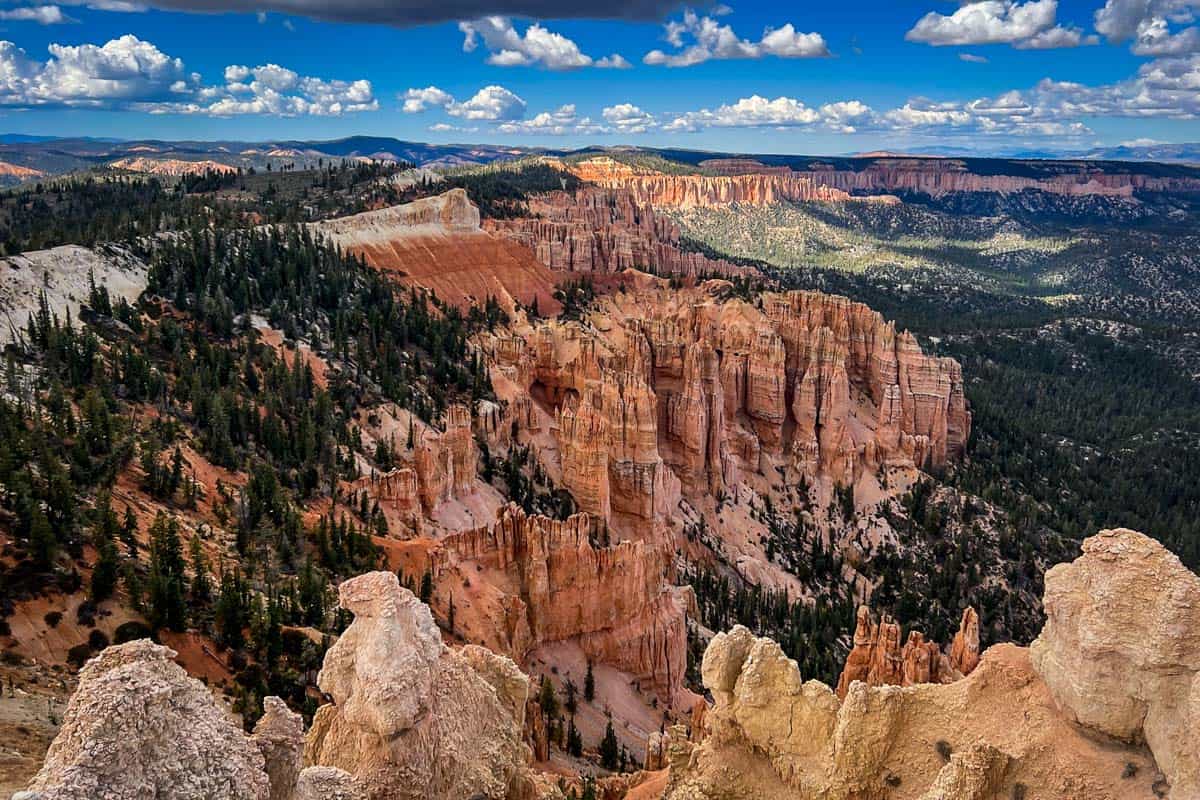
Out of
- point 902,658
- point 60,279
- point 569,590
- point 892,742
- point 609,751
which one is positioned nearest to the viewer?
point 892,742

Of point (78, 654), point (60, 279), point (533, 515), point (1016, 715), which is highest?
point (60, 279)

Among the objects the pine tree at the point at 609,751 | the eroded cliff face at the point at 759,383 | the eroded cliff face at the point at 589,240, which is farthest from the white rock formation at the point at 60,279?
the eroded cliff face at the point at 589,240

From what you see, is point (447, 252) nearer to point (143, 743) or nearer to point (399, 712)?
point (399, 712)

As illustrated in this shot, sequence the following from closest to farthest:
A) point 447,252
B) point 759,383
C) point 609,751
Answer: point 609,751, point 759,383, point 447,252

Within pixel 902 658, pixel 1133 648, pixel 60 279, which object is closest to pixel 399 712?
pixel 1133 648

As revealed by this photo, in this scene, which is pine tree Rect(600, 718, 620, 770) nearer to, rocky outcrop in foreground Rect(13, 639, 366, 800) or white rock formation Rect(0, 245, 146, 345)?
rocky outcrop in foreground Rect(13, 639, 366, 800)

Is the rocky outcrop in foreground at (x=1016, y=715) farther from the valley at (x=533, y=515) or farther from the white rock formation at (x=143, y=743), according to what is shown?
the white rock formation at (x=143, y=743)
